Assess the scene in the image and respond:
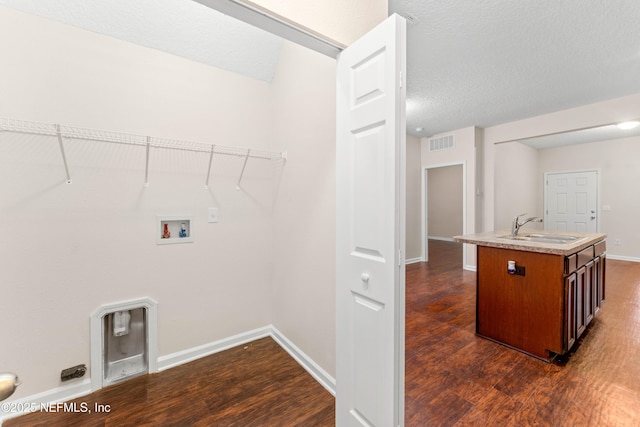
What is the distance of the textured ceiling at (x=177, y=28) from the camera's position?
177 centimetres

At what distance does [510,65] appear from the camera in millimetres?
2721

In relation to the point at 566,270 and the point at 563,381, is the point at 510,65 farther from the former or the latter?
the point at 563,381

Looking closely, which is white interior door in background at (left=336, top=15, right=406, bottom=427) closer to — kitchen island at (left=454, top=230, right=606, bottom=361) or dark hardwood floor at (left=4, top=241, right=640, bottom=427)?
dark hardwood floor at (left=4, top=241, right=640, bottom=427)

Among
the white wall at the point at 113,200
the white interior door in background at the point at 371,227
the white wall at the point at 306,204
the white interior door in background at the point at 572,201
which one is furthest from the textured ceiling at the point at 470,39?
the white interior door in background at the point at 572,201

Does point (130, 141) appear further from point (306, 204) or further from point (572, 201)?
point (572, 201)

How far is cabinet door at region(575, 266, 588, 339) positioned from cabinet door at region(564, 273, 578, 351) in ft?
0.30

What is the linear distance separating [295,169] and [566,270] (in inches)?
87.5

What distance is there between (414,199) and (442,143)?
4.00 feet

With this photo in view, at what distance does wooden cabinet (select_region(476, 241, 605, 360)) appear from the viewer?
6.78ft

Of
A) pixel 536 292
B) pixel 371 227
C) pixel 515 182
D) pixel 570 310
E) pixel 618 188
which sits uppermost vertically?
pixel 515 182

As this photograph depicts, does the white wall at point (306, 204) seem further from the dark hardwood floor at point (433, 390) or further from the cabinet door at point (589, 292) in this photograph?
the cabinet door at point (589, 292)

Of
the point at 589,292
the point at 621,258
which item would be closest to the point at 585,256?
the point at 589,292

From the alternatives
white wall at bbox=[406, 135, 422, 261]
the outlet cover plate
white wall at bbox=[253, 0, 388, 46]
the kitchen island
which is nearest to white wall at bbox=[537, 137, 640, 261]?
white wall at bbox=[406, 135, 422, 261]

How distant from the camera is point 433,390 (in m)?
1.85
